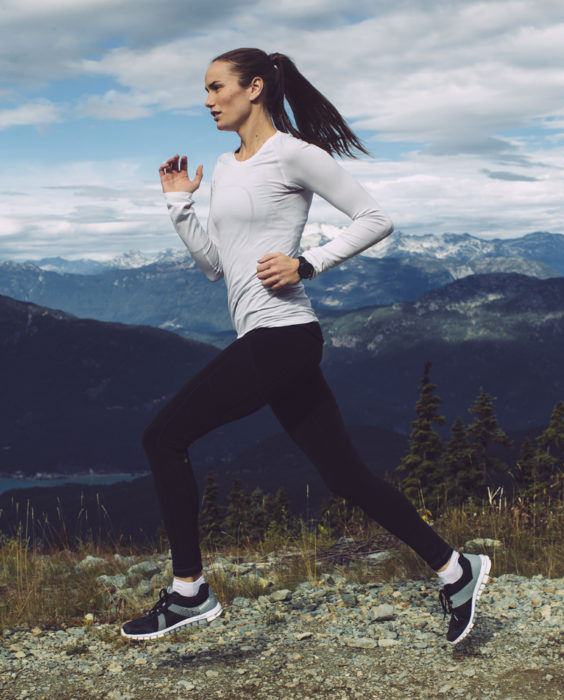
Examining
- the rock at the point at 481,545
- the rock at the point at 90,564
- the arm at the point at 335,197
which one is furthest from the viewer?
the rock at the point at 90,564

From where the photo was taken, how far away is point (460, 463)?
38.4 m

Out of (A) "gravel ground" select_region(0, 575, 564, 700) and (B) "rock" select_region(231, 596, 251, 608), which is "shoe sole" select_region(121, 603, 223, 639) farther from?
(B) "rock" select_region(231, 596, 251, 608)

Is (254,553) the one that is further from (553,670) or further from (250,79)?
(250,79)

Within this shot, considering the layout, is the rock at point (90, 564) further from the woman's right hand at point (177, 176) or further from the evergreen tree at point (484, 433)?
the evergreen tree at point (484, 433)

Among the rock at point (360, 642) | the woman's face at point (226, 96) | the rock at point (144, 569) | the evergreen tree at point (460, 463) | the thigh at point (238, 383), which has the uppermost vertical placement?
the woman's face at point (226, 96)

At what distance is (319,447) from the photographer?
406 cm

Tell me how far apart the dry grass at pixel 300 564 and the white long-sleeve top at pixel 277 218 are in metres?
2.68

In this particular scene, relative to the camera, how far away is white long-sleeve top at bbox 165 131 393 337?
3859mm

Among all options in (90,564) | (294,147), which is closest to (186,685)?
(294,147)

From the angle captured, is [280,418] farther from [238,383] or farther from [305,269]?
[305,269]

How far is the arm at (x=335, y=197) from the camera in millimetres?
3873

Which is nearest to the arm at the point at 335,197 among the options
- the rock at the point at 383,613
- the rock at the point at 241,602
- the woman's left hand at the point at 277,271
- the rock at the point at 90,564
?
the woman's left hand at the point at 277,271

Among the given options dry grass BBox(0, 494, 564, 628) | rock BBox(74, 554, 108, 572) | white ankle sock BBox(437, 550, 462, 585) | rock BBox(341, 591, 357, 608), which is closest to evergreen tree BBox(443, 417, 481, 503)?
dry grass BBox(0, 494, 564, 628)

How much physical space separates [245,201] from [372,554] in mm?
4037
